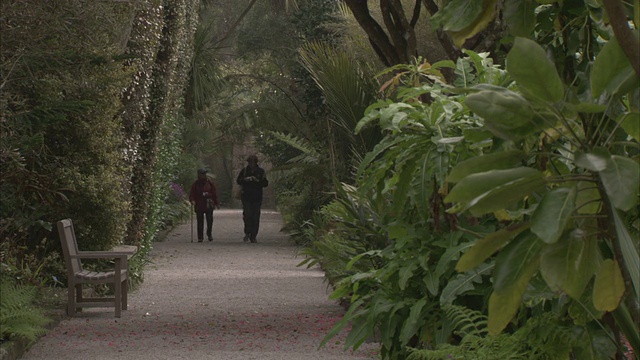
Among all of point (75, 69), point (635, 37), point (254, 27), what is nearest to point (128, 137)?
point (75, 69)

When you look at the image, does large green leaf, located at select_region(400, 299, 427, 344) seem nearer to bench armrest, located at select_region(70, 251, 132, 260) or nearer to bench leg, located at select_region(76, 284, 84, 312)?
bench armrest, located at select_region(70, 251, 132, 260)

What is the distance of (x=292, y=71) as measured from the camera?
25609 millimetres

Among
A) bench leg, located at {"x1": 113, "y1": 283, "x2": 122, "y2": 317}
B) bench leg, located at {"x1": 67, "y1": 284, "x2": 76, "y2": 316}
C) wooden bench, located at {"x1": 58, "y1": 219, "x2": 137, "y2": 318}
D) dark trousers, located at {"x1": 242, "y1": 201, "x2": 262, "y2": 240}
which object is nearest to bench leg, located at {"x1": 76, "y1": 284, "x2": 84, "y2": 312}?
wooden bench, located at {"x1": 58, "y1": 219, "x2": 137, "y2": 318}

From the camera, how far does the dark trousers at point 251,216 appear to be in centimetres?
2433

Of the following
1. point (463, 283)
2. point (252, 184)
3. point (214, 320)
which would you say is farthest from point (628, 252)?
point (252, 184)

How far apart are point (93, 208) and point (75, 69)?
7.30 feet

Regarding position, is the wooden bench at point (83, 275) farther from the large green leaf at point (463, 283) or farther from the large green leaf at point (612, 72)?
Result: the large green leaf at point (612, 72)

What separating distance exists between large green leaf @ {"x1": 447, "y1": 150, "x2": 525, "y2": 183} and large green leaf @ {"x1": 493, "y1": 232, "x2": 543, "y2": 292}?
16cm

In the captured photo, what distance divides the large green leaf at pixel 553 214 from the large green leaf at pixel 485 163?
13 centimetres

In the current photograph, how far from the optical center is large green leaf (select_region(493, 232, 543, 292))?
218cm

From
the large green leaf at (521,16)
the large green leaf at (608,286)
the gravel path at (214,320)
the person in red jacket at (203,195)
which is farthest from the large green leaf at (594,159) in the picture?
the person in red jacket at (203,195)

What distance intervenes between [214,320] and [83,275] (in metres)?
1.43

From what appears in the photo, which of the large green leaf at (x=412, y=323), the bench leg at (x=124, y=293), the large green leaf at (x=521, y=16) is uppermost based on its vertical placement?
the large green leaf at (x=521, y=16)

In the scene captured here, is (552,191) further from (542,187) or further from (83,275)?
(83,275)
